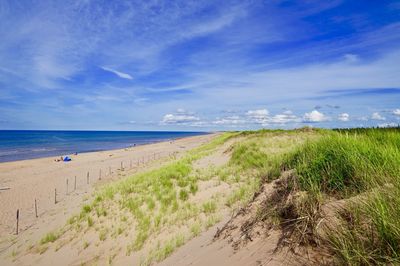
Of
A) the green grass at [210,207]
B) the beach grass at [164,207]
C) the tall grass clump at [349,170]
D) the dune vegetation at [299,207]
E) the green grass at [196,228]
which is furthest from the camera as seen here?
the green grass at [210,207]

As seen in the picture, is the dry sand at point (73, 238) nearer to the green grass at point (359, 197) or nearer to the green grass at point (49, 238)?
the green grass at point (49, 238)

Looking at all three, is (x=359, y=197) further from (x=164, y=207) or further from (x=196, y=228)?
(x=164, y=207)

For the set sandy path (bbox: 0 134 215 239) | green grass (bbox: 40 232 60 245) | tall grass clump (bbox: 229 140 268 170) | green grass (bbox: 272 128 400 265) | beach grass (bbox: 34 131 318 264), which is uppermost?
green grass (bbox: 272 128 400 265)

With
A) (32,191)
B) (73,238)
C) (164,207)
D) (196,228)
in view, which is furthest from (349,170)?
(32,191)

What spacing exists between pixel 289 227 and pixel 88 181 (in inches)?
972


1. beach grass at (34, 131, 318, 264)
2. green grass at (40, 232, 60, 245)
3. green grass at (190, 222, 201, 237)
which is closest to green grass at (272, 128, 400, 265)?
beach grass at (34, 131, 318, 264)

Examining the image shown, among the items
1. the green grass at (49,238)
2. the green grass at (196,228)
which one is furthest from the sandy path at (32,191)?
the green grass at (196,228)

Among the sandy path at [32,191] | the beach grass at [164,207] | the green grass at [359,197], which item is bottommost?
the sandy path at [32,191]

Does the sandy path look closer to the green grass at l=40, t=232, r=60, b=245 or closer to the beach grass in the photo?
the green grass at l=40, t=232, r=60, b=245

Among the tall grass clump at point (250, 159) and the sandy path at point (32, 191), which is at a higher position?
the tall grass clump at point (250, 159)

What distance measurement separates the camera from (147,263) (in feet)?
22.6

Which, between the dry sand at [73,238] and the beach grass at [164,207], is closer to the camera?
the dry sand at [73,238]

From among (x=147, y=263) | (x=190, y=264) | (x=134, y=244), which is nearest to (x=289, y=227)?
(x=190, y=264)

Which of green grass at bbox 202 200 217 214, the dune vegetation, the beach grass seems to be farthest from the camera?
green grass at bbox 202 200 217 214
